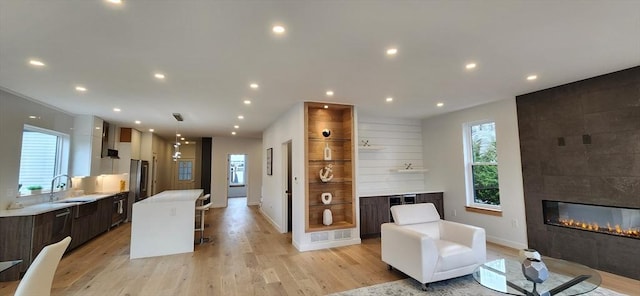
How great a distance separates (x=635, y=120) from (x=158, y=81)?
621 centimetres

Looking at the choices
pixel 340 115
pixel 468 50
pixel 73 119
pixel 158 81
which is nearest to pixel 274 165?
pixel 340 115

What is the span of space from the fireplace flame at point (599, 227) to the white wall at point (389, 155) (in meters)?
2.81

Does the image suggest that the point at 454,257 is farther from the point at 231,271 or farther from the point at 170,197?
the point at 170,197

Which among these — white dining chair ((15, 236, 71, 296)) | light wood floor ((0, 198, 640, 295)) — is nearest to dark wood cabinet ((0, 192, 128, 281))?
light wood floor ((0, 198, 640, 295))

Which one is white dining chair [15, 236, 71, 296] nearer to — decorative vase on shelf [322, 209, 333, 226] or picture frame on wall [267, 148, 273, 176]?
decorative vase on shelf [322, 209, 333, 226]

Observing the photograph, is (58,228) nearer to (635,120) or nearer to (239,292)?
(239,292)

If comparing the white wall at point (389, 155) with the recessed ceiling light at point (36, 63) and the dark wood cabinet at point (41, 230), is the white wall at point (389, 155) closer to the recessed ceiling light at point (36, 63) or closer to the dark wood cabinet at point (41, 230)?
the recessed ceiling light at point (36, 63)

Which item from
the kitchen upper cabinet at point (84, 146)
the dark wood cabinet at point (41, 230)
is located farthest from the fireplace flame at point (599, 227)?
the kitchen upper cabinet at point (84, 146)

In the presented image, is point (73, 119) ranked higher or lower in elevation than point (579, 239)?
higher

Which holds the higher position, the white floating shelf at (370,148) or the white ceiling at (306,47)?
the white ceiling at (306,47)

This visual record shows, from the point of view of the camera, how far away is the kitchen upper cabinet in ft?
18.8

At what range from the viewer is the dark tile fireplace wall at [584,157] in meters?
3.43

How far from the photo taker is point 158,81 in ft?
12.1

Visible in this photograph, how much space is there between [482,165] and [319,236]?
3.57 meters
